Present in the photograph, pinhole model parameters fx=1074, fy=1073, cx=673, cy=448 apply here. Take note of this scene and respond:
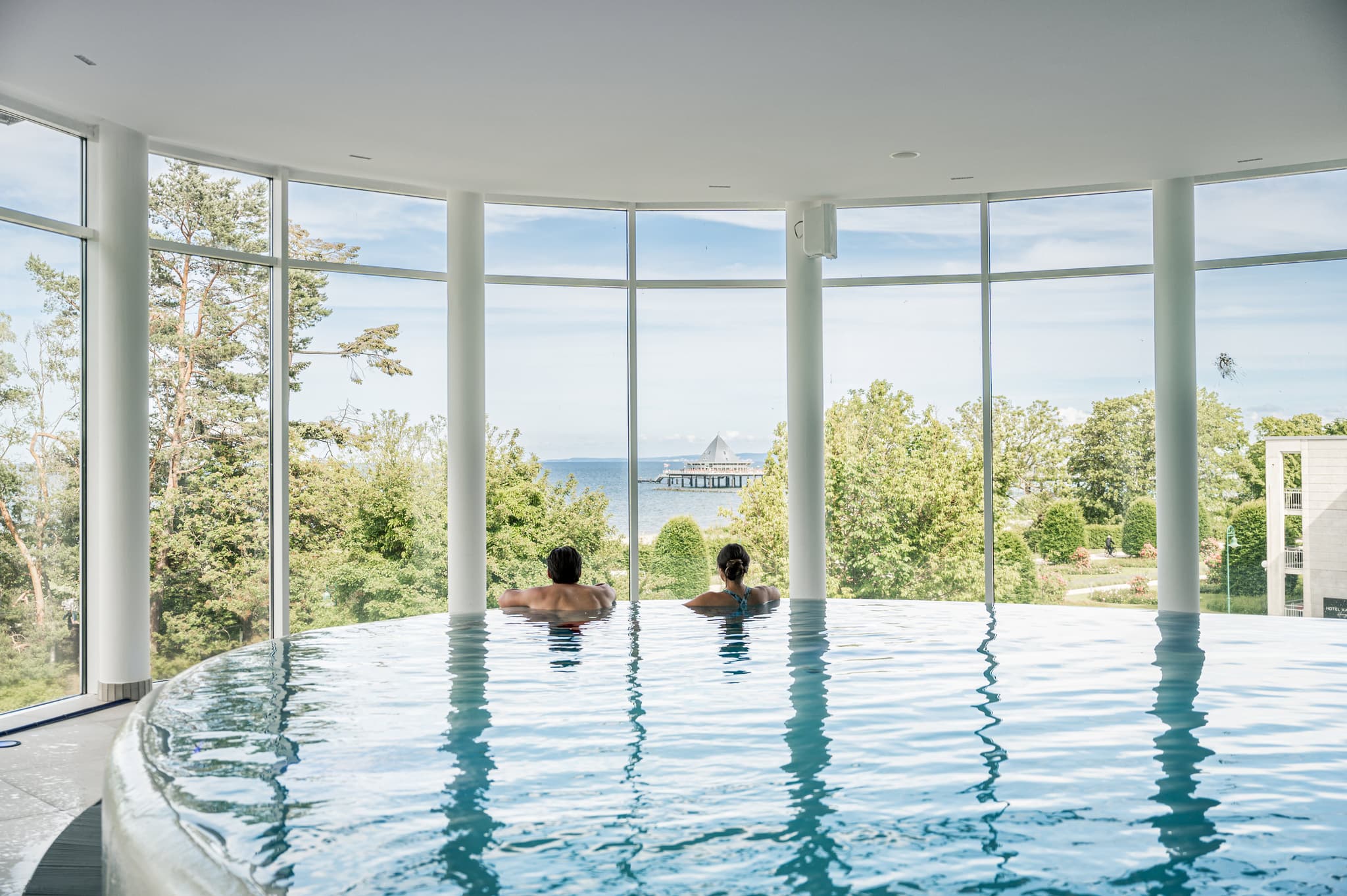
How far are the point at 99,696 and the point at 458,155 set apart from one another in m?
4.42

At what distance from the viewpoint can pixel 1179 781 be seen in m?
3.23

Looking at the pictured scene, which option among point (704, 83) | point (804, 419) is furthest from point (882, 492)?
point (704, 83)

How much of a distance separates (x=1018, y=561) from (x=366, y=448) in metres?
5.82

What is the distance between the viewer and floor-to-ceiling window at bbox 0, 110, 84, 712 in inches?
261

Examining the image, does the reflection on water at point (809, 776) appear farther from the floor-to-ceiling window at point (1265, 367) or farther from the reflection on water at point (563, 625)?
the floor-to-ceiling window at point (1265, 367)

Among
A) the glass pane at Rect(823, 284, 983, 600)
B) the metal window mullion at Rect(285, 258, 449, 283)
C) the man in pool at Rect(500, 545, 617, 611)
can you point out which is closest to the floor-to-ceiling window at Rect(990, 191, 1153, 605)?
the glass pane at Rect(823, 284, 983, 600)

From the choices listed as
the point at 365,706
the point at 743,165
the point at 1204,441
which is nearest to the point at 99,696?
the point at 365,706

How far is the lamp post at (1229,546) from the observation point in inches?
350

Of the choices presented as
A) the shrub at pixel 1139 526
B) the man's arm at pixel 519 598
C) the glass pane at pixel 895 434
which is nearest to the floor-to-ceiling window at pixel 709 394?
the glass pane at pixel 895 434

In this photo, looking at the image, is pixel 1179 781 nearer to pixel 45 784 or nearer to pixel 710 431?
pixel 45 784

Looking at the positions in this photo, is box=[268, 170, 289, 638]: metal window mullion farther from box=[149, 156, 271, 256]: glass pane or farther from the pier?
the pier

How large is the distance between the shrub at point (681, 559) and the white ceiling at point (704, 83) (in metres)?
3.32

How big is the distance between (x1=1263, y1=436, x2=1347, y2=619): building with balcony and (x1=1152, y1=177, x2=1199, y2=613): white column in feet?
2.11

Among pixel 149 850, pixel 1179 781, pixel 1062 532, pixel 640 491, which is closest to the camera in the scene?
pixel 149 850
